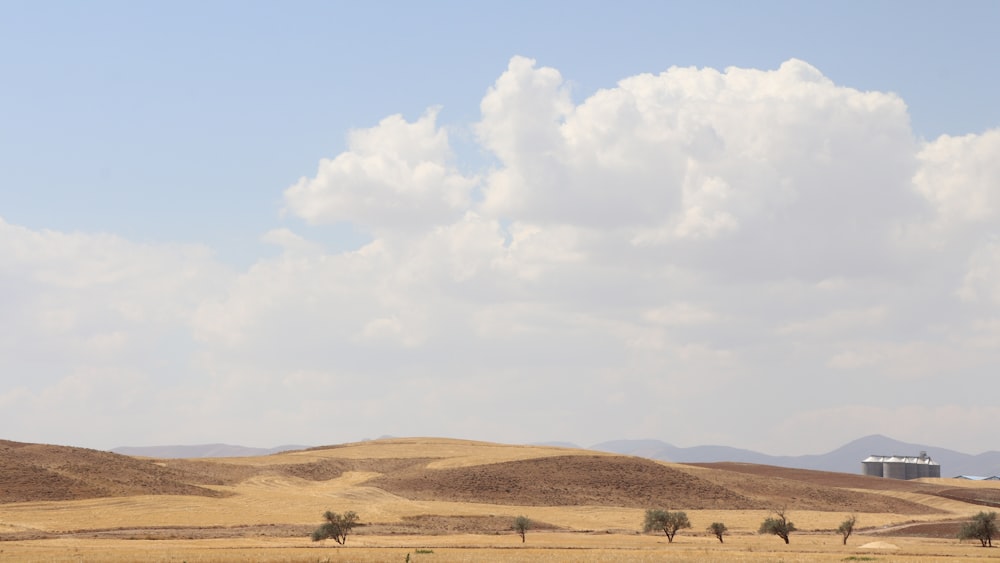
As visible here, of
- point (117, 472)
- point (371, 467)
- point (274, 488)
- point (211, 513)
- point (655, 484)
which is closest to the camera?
point (211, 513)

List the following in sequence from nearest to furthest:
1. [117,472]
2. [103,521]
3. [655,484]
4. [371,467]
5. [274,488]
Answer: [103,521] < [117,472] < [274,488] < [655,484] < [371,467]

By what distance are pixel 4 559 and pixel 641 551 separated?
1568 inches

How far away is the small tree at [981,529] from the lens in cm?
8662

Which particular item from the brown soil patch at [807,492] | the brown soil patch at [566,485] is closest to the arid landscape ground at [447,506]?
the brown soil patch at [566,485]

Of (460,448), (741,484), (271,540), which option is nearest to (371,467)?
(460,448)

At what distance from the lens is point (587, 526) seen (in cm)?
11094

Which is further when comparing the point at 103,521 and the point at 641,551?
the point at 103,521

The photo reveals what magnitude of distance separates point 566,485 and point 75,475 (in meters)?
65.3

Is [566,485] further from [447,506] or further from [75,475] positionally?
[75,475]

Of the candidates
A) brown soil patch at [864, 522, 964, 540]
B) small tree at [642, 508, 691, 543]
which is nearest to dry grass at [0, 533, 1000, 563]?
small tree at [642, 508, 691, 543]

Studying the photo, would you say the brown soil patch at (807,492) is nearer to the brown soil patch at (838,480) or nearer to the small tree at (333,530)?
the brown soil patch at (838,480)

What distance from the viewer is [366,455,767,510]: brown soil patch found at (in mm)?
141500

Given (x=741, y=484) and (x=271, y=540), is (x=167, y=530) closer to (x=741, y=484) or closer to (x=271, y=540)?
(x=271, y=540)

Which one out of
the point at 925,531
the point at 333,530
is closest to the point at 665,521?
the point at 925,531
